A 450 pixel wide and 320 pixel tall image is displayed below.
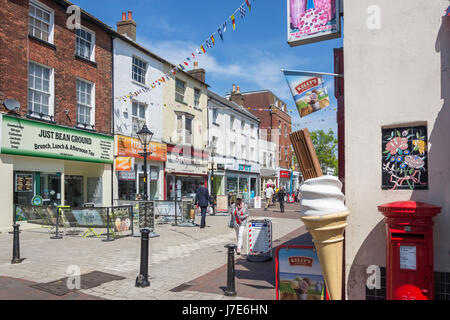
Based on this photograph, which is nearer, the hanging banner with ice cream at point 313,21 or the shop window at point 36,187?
the hanging banner with ice cream at point 313,21

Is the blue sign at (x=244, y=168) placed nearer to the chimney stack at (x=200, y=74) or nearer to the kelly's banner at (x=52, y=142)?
the chimney stack at (x=200, y=74)

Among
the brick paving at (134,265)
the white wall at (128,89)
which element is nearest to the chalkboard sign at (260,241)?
the brick paving at (134,265)

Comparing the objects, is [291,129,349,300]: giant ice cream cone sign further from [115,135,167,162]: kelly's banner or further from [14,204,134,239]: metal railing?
[115,135,167,162]: kelly's banner

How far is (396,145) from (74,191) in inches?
576

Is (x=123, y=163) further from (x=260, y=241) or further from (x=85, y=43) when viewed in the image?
(x=260, y=241)

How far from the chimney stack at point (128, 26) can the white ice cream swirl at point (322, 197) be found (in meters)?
18.1

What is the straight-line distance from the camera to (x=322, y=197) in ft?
12.8

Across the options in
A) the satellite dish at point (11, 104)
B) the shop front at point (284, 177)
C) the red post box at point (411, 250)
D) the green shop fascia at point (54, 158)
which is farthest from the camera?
the shop front at point (284, 177)

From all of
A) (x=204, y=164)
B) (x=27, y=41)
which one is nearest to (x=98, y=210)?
(x=27, y=41)

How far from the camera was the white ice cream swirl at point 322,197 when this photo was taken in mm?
3859

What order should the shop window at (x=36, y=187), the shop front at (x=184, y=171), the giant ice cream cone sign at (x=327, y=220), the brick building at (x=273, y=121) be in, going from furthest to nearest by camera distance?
the brick building at (x=273, y=121), the shop front at (x=184, y=171), the shop window at (x=36, y=187), the giant ice cream cone sign at (x=327, y=220)

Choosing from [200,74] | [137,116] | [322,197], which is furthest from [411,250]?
[200,74]
